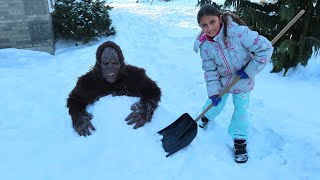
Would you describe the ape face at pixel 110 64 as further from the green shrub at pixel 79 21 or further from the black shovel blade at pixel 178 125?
the green shrub at pixel 79 21

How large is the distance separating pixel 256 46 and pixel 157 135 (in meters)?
1.14

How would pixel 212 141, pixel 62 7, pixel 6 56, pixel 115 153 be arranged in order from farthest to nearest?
pixel 62 7 → pixel 6 56 → pixel 212 141 → pixel 115 153

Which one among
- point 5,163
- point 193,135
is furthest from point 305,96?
point 5,163

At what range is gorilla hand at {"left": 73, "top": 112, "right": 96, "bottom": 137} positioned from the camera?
117 inches

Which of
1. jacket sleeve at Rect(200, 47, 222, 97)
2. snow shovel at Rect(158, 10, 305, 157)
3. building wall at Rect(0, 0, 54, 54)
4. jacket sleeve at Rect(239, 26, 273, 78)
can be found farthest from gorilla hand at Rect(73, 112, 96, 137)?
building wall at Rect(0, 0, 54, 54)

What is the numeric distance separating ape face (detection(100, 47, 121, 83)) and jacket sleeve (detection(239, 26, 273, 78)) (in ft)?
3.59

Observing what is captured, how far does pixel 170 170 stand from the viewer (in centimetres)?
283

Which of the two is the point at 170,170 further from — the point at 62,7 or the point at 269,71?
the point at 62,7

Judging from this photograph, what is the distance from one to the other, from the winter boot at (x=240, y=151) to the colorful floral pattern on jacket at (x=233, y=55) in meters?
0.47

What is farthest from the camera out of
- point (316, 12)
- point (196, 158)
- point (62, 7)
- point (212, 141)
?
point (62, 7)

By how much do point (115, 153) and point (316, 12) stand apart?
3584 millimetres

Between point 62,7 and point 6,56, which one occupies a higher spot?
point 62,7

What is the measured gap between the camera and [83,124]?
299cm

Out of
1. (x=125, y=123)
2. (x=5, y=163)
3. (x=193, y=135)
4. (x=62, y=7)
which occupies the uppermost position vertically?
(x=62, y=7)
